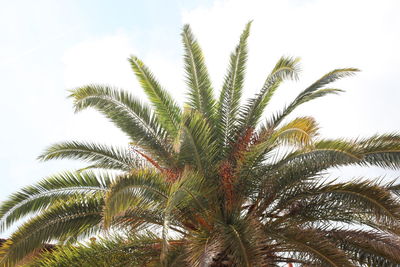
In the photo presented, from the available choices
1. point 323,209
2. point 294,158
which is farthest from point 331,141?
point 323,209

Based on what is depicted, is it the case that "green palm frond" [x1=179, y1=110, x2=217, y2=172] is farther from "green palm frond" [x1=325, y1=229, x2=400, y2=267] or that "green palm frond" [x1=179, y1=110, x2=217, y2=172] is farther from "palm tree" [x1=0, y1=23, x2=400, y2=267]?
"green palm frond" [x1=325, y1=229, x2=400, y2=267]

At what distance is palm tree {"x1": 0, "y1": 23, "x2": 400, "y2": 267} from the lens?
871 cm

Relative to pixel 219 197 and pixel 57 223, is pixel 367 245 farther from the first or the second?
pixel 57 223

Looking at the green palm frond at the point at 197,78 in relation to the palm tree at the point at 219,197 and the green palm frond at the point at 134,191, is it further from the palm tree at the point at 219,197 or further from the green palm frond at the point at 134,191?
the green palm frond at the point at 134,191

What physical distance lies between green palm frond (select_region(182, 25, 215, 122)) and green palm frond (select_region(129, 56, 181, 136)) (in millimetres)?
436

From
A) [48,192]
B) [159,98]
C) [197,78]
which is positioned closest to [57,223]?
[48,192]

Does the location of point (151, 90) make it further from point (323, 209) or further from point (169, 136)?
point (323, 209)

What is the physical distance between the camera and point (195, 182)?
8484 mm

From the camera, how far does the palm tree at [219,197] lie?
8.71 meters

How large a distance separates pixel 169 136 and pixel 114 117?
1145 millimetres

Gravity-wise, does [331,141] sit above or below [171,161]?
above

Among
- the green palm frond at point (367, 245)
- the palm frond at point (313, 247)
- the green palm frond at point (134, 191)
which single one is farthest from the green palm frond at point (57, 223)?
the green palm frond at point (367, 245)

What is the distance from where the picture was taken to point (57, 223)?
9.43 metres

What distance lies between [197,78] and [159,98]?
96cm
